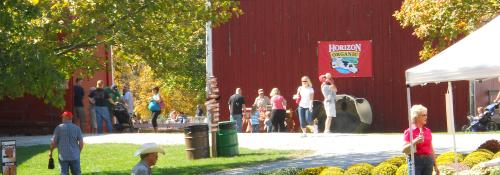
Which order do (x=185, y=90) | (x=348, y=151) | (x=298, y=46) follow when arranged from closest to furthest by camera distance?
(x=348, y=151)
(x=298, y=46)
(x=185, y=90)

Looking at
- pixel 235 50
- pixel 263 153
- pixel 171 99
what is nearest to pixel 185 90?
pixel 171 99

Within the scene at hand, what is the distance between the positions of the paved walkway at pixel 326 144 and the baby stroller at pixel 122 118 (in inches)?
124

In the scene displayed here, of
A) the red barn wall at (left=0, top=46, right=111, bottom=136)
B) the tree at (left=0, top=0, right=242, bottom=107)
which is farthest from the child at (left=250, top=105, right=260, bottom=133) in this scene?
the tree at (left=0, top=0, right=242, bottom=107)

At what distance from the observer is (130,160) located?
19.4 metres

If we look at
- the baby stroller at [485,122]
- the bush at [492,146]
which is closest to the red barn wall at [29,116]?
the baby stroller at [485,122]

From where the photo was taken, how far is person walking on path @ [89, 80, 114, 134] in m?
27.6

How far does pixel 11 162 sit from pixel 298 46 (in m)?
17.5

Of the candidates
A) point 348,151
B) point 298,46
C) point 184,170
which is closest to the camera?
point 184,170

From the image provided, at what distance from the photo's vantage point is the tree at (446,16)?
76.1 ft

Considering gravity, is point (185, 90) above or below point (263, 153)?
above

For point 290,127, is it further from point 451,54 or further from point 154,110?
point 451,54

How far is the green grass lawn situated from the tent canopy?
600 cm

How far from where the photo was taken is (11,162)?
1441 centimetres

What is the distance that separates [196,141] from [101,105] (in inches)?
356
